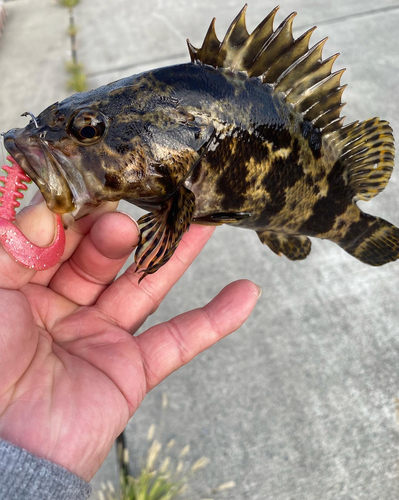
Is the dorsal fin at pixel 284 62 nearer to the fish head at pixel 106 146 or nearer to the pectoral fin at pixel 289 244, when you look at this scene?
the fish head at pixel 106 146


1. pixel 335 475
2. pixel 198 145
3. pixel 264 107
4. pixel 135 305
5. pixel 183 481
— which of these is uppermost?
pixel 264 107

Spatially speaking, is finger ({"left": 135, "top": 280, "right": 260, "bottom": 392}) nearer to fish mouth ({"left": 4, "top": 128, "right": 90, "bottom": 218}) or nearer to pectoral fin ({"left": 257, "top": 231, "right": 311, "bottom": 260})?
pectoral fin ({"left": 257, "top": 231, "right": 311, "bottom": 260})

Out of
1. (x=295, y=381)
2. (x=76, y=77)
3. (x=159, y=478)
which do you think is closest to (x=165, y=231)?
(x=159, y=478)

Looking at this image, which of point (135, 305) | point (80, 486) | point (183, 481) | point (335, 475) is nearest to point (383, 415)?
point (335, 475)

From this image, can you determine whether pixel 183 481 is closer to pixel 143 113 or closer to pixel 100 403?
pixel 100 403

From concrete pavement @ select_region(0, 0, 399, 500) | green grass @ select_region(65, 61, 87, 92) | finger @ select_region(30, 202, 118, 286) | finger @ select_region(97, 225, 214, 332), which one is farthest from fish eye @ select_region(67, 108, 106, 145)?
green grass @ select_region(65, 61, 87, 92)

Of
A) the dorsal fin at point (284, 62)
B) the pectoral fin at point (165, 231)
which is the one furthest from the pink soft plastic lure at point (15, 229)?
the dorsal fin at point (284, 62)
